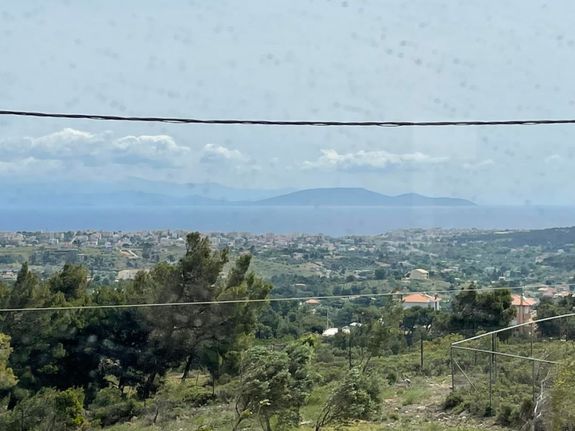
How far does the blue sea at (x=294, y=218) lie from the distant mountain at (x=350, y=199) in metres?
→ 0.16

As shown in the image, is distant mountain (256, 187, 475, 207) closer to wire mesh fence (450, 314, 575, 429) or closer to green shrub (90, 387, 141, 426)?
wire mesh fence (450, 314, 575, 429)

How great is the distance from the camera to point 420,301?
8.95 meters

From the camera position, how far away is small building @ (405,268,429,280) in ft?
33.8

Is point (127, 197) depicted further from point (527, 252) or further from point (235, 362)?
point (527, 252)

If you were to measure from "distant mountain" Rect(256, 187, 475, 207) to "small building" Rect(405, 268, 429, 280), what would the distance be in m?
1.84

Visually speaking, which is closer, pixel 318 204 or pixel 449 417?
pixel 449 417

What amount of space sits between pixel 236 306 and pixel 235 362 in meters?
0.61

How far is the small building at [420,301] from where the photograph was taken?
8836mm

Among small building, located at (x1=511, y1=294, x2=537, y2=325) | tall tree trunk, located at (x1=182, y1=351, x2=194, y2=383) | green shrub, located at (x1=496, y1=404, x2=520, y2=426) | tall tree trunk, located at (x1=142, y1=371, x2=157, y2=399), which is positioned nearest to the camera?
green shrub, located at (x1=496, y1=404, x2=520, y2=426)

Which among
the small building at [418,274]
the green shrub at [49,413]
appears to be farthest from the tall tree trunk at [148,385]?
the small building at [418,274]

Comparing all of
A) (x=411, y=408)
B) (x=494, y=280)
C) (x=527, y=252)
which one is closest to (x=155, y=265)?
(x=411, y=408)

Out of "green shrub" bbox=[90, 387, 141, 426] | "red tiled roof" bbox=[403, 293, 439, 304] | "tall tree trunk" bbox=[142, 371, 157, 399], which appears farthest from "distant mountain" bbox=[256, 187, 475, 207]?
"green shrub" bbox=[90, 387, 141, 426]

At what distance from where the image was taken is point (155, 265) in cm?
792

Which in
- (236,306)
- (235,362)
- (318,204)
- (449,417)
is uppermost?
(318,204)
